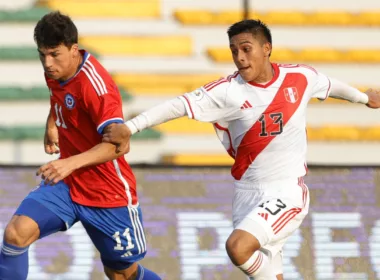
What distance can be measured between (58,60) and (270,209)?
149 cm

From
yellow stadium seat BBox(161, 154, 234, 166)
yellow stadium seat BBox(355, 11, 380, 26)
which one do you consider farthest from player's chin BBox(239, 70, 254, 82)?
yellow stadium seat BBox(355, 11, 380, 26)

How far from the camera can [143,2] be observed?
42.4 feet

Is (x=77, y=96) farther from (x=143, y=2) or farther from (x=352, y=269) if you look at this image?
(x=143, y=2)

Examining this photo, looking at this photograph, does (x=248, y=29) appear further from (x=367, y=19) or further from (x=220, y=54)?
(x=367, y=19)

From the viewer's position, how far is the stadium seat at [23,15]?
483 inches

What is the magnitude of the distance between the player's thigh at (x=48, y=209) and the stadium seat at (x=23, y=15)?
Result: 21.2 feet

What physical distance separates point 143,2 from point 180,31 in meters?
0.59

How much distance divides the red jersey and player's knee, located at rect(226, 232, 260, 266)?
0.76m

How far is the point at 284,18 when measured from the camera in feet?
42.6

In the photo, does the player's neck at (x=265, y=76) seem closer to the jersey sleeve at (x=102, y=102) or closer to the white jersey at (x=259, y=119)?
the white jersey at (x=259, y=119)

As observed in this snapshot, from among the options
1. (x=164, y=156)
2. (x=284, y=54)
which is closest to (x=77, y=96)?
(x=164, y=156)

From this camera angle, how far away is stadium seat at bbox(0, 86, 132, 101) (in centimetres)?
1194

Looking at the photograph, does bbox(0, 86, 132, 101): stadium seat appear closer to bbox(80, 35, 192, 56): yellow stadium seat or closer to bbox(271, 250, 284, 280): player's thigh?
bbox(80, 35, 192, 56): yellow stadium seat

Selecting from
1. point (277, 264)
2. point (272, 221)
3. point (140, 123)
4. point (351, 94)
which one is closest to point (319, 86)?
point (351, 94)
